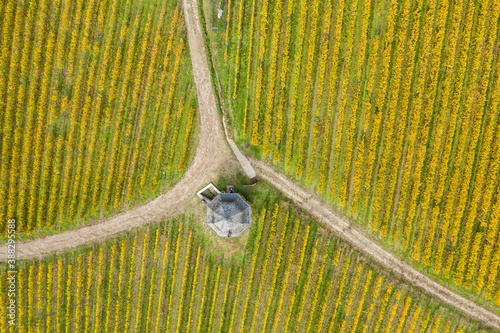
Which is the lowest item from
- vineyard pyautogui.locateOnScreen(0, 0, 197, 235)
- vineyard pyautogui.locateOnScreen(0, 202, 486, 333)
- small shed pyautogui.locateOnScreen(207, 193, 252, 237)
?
vineyard pyautogui.locateOnScreen(0, 202, 486, 333)

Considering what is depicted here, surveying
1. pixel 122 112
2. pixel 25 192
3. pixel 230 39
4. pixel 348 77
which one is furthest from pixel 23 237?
pixel 348 77

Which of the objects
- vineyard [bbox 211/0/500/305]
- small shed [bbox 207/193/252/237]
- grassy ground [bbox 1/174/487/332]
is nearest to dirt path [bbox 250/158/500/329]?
grassy ground [bbox 1/174/487/332]

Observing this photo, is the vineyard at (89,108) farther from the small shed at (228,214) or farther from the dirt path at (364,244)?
the dirt path at (364,244)

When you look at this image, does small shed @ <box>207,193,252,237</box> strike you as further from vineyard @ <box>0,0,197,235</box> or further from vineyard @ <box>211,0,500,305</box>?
vineyard @ <box>0,0,197,235</box>

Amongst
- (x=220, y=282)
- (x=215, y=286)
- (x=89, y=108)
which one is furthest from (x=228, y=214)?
(x=89, y=108)

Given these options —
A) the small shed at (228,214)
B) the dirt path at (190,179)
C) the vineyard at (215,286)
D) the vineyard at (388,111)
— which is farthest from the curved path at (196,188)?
the small shed at (228,214)

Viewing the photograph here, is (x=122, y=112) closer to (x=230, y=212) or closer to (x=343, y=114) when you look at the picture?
(x=230, y=212)

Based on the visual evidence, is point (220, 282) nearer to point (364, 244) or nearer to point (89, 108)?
point (364, 244)
